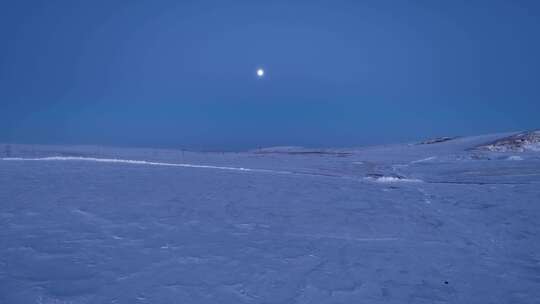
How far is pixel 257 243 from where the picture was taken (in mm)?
5402

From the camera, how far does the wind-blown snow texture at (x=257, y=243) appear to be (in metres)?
3.94

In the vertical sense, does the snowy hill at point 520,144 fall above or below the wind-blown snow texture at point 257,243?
above

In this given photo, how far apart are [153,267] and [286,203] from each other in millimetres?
4199

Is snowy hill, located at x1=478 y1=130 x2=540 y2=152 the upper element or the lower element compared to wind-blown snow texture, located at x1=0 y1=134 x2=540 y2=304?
upper

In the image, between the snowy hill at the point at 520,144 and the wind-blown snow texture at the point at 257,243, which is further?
the snowy hill at the point at 520,144

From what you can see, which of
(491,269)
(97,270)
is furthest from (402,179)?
(97,270)

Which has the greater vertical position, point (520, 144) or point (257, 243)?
point (520, 144)

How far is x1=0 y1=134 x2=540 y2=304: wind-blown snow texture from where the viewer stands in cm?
394

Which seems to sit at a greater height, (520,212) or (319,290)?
(520,212)

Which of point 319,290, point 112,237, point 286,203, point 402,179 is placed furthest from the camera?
point 402,179

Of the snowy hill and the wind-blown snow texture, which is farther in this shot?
the snowy hill

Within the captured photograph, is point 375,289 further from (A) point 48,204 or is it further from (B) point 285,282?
(A) point 48,204

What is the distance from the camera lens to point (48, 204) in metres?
6.96

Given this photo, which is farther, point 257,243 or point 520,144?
point 520,144
